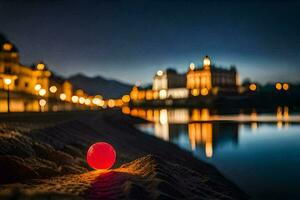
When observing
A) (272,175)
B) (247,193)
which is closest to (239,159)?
(272,175)

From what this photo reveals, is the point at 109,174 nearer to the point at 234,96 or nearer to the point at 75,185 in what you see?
the point at 75,185

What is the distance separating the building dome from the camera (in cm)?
7225

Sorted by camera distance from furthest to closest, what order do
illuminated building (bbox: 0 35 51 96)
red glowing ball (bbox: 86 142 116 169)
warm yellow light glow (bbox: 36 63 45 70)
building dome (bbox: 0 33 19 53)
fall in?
warm yellow light glow (bbox: 36 63 45 70), building dome (bbox: 0 33 19 53), illuminated building (bbox: 0 35 51 96), red glowing ball (bbox: 86 142 116 169)

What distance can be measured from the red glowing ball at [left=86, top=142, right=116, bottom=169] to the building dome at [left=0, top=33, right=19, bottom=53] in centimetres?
6732

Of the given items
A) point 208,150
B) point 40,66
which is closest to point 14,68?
point 40,66

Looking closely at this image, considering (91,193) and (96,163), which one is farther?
(96,163)

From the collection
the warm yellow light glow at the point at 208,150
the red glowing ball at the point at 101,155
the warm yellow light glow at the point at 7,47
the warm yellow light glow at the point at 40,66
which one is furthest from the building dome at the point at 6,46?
the red glowing ball at the point at 101,155

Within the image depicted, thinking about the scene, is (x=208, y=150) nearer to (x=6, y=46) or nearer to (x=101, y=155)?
(x=101, y=155)

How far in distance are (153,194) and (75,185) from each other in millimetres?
1884

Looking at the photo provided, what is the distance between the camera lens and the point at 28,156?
12312 mm

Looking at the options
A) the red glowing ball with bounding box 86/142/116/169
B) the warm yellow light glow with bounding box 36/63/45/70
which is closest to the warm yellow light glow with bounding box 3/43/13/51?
the warm yellow light glow with bounding box 36/63/45/70

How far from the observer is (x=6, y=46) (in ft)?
239

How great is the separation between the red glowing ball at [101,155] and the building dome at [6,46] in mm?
67319

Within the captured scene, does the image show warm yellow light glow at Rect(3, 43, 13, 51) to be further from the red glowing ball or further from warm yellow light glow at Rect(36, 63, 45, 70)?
the red glowing ball
